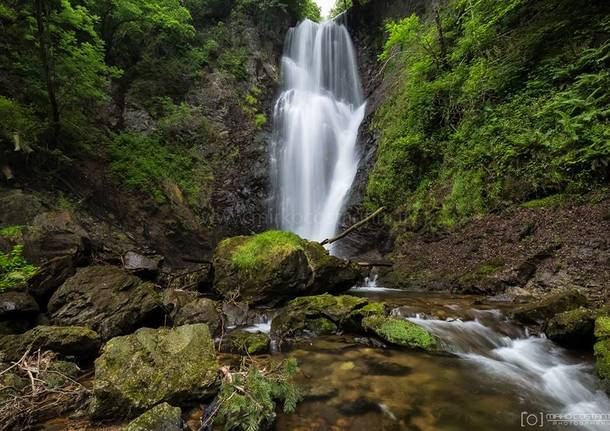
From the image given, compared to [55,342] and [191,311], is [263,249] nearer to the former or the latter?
[191,311]

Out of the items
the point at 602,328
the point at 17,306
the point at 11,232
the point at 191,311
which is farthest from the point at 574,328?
the point at 11,232

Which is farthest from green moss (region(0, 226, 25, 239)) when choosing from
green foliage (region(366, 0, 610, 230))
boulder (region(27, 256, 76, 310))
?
green foliage (region(366, 0, 610, 230))

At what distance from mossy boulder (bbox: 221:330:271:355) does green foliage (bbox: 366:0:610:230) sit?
21.1 feet

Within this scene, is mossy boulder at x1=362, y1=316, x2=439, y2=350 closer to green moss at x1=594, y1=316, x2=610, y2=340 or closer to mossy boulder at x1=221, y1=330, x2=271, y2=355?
mossy boulder at x1=221, y1=330, x2=271, y2=355

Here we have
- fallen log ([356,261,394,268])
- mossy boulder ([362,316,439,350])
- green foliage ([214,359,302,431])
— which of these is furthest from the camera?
fallen log ([356,261,394,268])

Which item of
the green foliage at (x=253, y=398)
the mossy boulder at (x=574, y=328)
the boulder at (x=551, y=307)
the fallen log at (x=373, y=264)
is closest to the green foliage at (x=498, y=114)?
the fallen log at (x=373, y=264)

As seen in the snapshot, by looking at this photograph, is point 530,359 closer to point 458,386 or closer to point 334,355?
point 458,386

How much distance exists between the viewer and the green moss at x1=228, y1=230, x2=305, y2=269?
23.6 ft

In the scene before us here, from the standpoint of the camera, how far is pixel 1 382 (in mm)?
2980

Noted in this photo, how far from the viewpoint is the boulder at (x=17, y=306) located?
4766 millimetres

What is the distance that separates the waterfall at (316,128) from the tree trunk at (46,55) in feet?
29.0

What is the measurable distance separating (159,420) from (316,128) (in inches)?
641

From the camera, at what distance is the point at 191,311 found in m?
5.82

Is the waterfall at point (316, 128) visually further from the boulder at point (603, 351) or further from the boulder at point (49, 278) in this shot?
the boulder at point (603, 351)
